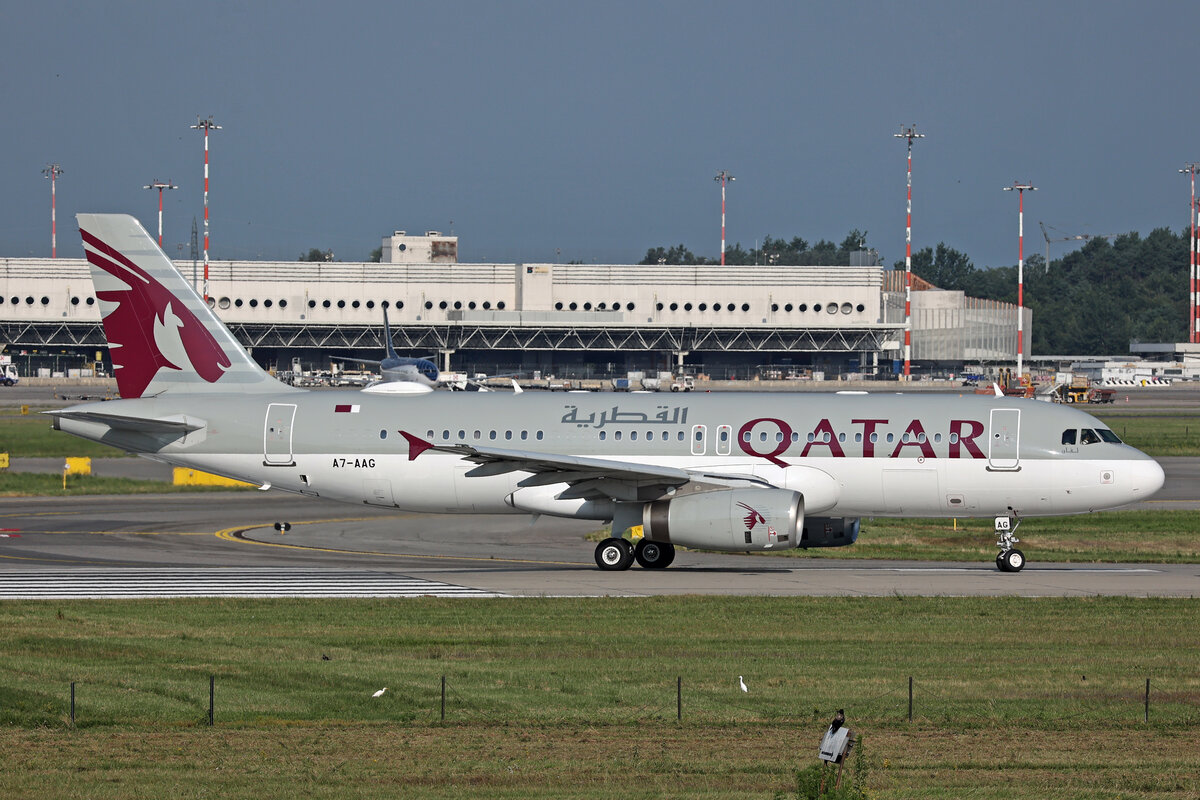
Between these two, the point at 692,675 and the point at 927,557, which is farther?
the point at 927,557

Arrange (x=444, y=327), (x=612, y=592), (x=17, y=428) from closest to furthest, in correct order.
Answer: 1. (x=612, y=592)
2. (x=17, y=428)
3. (x=444, y=327)

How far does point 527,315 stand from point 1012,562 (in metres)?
121

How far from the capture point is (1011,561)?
3422 cm

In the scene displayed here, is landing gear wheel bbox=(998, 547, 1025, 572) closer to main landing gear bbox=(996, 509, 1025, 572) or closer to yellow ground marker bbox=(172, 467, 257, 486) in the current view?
main landing gear bbox=(996, 509, 1025, 572)

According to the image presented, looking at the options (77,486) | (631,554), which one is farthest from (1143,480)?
(77,486)

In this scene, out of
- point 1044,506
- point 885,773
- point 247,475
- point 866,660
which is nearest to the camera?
point 885,773

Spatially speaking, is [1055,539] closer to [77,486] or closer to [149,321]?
[149,321]

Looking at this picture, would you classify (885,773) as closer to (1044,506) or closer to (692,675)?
(692,675)

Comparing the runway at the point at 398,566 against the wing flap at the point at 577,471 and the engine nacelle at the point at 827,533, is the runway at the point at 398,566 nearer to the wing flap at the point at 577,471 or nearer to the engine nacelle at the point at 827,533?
the engine nacelle at the point at 827,533

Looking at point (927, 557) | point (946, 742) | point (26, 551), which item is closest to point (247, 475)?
point (26, 551)

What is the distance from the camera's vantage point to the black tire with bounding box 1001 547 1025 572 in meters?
34.2

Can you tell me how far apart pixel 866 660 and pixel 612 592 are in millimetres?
9065

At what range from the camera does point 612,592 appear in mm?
30547

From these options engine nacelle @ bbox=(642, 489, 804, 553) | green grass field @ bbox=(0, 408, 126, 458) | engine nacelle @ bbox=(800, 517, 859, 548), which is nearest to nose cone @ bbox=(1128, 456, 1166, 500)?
engine nacelle @ bbox=(800, 517, 859, 548)
